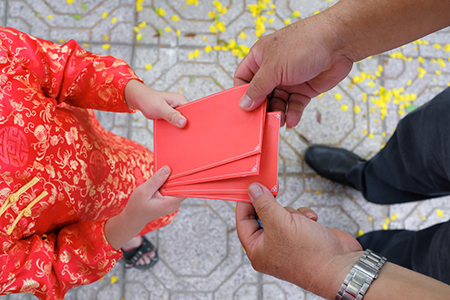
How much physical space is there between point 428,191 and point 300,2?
156 cm

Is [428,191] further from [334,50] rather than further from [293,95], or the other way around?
[334,50]

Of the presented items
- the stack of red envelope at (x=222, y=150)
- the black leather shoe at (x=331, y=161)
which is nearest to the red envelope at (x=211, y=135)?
the stack of red envelope at (x=222, y=150)

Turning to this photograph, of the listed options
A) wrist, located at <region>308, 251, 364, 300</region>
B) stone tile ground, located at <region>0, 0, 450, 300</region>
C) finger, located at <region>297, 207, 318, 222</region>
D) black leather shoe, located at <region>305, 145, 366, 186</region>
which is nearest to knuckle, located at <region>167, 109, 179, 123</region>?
finger, located at <region>297, 207, 318, 222</region>

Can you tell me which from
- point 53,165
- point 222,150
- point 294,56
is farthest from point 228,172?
point 53,165

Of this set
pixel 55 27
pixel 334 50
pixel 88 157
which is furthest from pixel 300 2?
pixel 88 157

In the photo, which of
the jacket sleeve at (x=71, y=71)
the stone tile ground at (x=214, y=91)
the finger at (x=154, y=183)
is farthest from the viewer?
the stone tile ground at (x=214, y=91)

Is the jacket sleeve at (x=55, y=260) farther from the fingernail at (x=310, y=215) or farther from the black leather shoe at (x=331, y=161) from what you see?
the black leather shoe at (x=331, y=161)

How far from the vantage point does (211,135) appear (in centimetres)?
114

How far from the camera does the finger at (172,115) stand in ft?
3.79

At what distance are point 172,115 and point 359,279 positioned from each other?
0.79m

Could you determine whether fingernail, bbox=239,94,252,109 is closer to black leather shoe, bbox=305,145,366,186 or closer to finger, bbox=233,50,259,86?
finger, bbox=233,50,259,86

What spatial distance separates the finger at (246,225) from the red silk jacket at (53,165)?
1.52 feet

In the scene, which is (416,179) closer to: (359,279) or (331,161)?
(331,161)

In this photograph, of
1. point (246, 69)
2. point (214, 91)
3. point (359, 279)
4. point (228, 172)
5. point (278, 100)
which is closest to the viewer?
point (359, 279)
